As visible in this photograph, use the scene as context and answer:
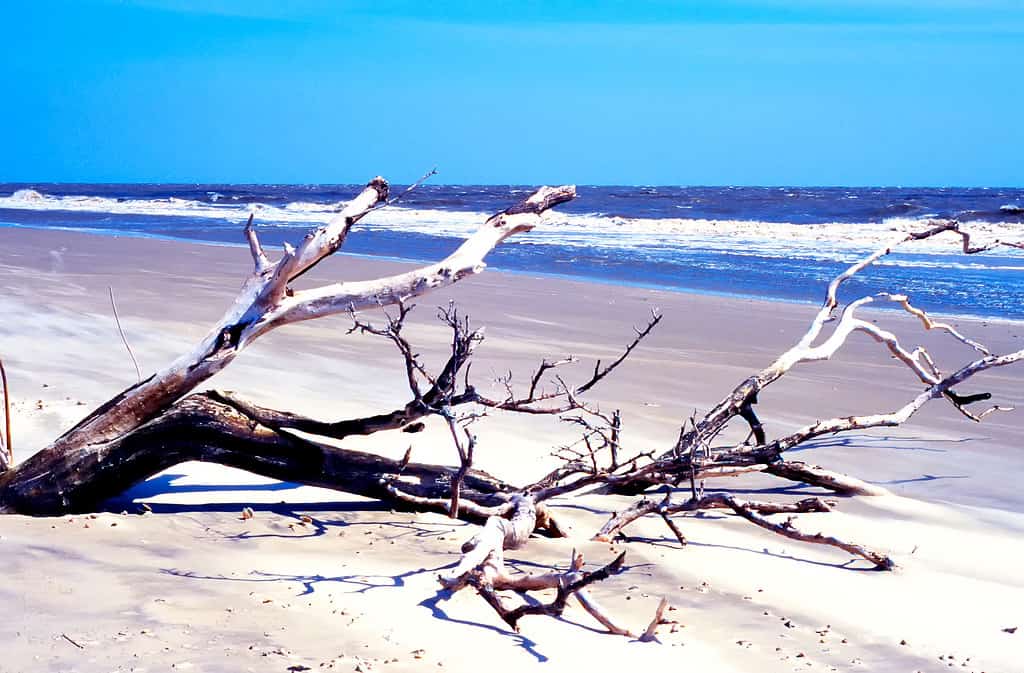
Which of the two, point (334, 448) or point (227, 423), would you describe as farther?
point (334, 448)

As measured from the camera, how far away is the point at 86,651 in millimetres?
2732

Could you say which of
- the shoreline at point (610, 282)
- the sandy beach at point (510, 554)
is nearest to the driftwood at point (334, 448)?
the sandy beach at point (510, 554)

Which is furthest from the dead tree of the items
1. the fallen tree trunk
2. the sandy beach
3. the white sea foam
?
the white sea foam

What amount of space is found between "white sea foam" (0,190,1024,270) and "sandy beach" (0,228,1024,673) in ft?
42.3

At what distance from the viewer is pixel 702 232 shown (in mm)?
29797

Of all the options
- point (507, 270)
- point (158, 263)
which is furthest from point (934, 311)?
point (158, 263)

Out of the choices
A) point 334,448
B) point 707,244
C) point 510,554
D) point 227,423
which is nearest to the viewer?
point 510,554

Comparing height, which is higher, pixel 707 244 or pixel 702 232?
pixel 702 232

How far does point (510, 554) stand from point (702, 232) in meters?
26.9

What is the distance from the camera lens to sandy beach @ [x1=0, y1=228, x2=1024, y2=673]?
2941mm

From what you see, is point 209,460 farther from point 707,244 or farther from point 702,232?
point 702,232

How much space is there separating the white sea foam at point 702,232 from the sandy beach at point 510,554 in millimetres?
12897

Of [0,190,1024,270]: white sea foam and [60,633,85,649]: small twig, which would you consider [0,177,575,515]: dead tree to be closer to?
[60,633,85,649]: small twig

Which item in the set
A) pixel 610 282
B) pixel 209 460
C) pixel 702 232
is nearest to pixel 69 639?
pixel 209 460
